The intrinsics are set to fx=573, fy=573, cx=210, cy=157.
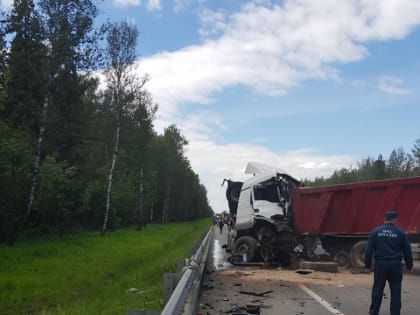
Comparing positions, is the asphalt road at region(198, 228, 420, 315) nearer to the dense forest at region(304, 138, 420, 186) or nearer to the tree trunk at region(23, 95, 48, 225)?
the tree trunk at region(23, 95, 48, 225)

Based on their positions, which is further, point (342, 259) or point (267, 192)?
point (267, 192)

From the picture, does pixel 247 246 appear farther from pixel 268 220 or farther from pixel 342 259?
pixel 342 259

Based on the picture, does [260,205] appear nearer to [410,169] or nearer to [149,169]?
[149,169]

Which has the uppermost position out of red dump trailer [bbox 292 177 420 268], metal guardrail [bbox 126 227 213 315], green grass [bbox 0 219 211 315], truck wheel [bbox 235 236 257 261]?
red dump trailer [bbox 292 177 420 268]

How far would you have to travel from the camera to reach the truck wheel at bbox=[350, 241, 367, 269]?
57.4ft

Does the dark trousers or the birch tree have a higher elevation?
the birch tree

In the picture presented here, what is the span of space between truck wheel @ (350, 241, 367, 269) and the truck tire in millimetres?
471

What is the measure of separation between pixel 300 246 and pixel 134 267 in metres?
5.60

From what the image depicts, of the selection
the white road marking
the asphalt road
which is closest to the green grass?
the asphalt road

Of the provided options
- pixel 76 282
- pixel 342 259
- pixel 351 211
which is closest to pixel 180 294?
pixel 76 282

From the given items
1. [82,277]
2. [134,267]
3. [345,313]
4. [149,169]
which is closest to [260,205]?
[134,267]

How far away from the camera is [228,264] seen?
20.5 meters

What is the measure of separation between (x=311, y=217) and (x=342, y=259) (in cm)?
165

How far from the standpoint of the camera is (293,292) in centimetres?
1247
